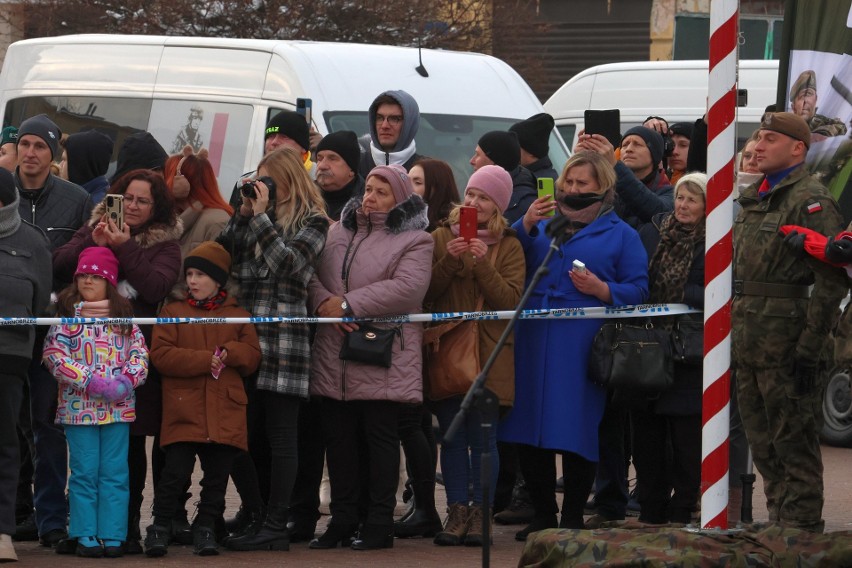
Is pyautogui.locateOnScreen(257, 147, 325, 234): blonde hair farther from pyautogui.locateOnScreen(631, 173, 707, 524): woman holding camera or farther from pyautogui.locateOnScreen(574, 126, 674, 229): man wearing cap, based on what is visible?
pyautogui.locateOnScreen(631, 173, 707, 524): woman holding camera

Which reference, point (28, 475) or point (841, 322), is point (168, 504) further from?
point (841, 322)

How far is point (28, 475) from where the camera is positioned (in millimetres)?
10102

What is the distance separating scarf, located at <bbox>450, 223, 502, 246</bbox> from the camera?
9.57 meters

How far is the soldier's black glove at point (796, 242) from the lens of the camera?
859cm

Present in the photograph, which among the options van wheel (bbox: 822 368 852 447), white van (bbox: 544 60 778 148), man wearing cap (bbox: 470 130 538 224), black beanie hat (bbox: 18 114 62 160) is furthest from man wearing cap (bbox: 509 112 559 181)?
white van (bbox: 544 60 778 148)

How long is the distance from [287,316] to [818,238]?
269 cm

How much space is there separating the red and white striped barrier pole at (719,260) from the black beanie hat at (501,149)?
254cm

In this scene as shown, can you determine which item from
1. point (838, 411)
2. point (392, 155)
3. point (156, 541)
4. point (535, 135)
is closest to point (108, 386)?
point (156, 541)

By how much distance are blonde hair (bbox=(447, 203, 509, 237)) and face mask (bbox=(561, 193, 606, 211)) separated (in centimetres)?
37

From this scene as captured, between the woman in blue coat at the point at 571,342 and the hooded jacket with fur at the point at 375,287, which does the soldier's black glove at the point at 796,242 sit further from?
the hooded jacket with fur at the point at 375,287

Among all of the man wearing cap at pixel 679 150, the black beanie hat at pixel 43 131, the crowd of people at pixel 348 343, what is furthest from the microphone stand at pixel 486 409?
the man wearing cap at pixel 679 150

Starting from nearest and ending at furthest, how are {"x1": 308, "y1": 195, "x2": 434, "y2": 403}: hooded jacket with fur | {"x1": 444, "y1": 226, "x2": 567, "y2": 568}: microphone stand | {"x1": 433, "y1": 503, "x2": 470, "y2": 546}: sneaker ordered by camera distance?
1. {"x1": 444, "y1": 226, "x2": 567, "y2": 568}: microphone stand
2. {"x1": 308, "y1": 195, "x2": 434, "y2": 403}: hooded jacket with fur
3. {"x1": 433, "y1": 503, "x2": 470, "y2": 546}: sneaker

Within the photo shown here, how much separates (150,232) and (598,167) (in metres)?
2.38

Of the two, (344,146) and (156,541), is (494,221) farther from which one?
(156,541)
